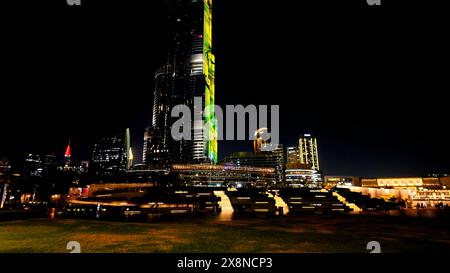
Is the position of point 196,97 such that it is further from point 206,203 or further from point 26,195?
point 206,203

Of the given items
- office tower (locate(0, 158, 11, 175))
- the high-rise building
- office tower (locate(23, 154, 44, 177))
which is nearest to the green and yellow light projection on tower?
the high-rise building

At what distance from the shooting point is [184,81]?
184 meters

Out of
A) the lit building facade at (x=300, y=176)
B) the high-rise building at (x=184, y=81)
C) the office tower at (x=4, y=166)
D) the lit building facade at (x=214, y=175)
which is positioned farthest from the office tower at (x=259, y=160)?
the office tower at (x=4, y=166)

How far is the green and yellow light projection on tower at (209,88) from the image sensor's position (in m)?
169

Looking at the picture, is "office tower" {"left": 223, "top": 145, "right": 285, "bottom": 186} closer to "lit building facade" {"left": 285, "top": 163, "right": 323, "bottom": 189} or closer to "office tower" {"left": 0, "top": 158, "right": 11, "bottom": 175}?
"lit building facade" {"left": 285, "top": 163, "right": 323, "bottom": 189}

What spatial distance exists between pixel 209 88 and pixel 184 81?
17837mm

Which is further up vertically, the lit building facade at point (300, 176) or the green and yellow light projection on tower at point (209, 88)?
the green and yellow light projection on tower at point (209, 88)

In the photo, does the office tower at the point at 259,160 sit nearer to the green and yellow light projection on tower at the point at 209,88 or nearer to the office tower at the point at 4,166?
the green and yellow light projection on tower at the point at 209,88

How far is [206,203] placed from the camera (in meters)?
Result: 27.7

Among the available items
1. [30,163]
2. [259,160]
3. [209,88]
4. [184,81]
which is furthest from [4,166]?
[259,160]

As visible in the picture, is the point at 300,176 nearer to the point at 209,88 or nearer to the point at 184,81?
the point at 209,88

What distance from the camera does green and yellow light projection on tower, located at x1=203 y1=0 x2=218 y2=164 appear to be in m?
169
